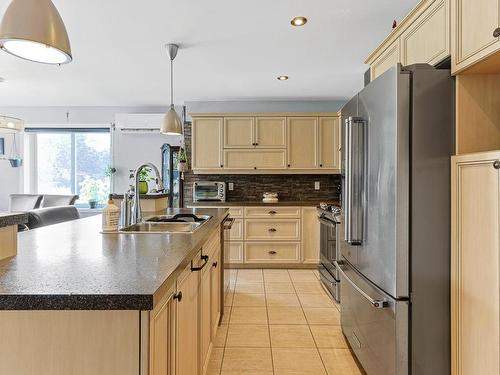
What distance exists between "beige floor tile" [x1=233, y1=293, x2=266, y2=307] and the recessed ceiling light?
2496 mm

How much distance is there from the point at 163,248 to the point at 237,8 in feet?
6.30

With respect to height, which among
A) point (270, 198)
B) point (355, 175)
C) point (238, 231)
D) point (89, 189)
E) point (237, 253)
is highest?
point (355, 175)

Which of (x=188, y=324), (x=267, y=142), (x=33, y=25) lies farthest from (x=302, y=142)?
(x=33, y=25)

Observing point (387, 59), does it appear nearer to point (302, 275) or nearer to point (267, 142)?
point (267, 142)

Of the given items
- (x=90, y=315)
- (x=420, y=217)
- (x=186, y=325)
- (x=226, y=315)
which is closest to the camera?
(x=90, y=315)

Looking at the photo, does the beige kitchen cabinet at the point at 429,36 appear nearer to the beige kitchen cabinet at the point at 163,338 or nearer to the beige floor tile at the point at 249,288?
the beige kitchen cabinet at the point at 163,338

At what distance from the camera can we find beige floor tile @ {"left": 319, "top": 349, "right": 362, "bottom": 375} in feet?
6.73

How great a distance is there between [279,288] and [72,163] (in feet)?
13.8

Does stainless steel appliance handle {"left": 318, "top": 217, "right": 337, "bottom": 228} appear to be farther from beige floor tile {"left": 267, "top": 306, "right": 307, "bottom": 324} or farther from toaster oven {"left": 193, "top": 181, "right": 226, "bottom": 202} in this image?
toaster oven {"left": 193, "top": 181, "right": 226, "bottom": 202}

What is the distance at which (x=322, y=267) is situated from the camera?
3814mm

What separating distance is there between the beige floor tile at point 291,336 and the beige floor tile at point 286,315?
96mm

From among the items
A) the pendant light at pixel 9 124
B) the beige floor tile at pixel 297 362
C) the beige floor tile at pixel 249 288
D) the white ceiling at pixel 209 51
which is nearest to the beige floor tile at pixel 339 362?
the beige floor tile at pixel 297 362

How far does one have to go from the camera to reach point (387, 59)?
2.25m

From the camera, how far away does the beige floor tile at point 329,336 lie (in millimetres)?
2383
